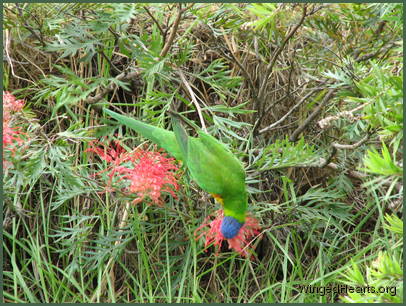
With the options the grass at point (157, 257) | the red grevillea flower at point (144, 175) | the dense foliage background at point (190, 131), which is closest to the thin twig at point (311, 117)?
the dense foliage background at point (190, 131)

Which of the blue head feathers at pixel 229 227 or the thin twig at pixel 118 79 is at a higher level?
the thin twig at pixel 118 79

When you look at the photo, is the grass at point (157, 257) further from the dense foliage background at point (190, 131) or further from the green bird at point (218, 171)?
the green bird at point (218, 171)

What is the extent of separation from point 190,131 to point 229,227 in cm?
68

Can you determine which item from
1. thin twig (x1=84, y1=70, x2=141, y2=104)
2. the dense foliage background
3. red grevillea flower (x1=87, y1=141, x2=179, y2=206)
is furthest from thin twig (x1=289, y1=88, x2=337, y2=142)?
thin twig (x1=84, y1=70, x2=141, y2=104)

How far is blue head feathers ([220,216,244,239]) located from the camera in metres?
1.28

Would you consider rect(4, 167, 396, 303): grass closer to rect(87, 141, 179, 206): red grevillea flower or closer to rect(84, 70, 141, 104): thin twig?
rect(87, 141, 179, 206): red grevillea flower

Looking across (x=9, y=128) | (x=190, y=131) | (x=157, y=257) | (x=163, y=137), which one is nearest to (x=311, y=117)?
(x=190, y=131)

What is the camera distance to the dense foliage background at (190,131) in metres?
1.46

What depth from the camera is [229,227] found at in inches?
50.3

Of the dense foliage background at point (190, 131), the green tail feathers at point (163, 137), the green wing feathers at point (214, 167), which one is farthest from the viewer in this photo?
the dense foliage background at point (190, 131)

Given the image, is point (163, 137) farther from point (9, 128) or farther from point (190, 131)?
point (190, 131)

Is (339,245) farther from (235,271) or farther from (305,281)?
(235,271)

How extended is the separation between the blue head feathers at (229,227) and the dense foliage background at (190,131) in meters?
0.21

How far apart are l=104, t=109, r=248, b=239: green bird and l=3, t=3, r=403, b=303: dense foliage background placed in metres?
0.18
